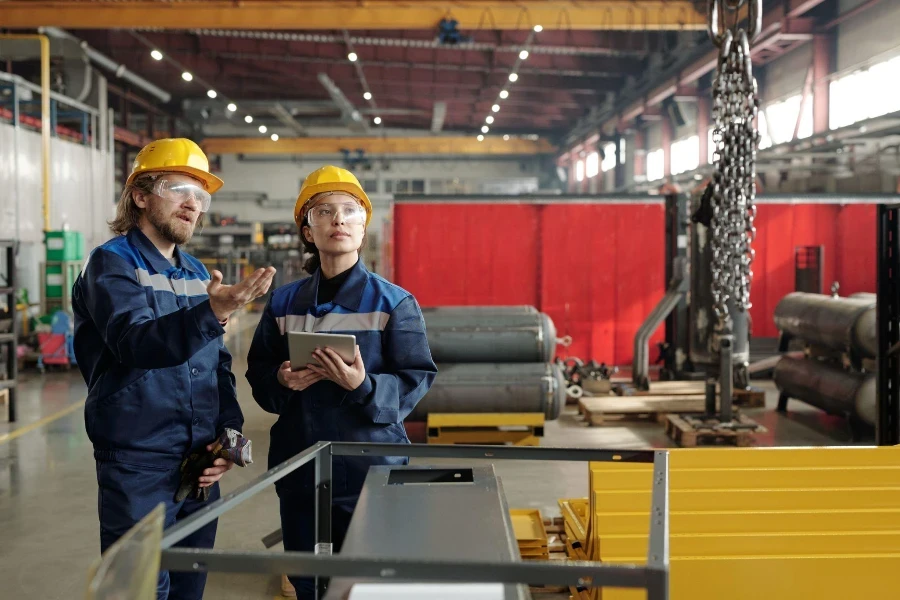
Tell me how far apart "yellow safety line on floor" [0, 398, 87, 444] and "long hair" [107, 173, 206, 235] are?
5.63 metres

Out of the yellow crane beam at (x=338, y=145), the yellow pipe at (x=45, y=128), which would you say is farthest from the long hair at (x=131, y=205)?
the yellow crane beam at (x=338, y=145)

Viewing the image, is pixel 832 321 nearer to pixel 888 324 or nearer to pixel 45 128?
pixel 888 324

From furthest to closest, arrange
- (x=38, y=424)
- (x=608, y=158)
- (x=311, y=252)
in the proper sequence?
(x=608, y=158) < (x=38, y=424) < (x=311, y=252)

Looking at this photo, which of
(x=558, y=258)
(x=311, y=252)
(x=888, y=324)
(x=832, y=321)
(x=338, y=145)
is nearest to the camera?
(x=311, y=252)

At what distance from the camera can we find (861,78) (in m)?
11.1

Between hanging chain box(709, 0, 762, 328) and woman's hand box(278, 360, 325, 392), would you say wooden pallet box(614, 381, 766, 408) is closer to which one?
hanging chain box(709, 0, 762, 328)

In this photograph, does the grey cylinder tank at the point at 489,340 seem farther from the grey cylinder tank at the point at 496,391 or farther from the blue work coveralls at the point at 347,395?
the blue work coveralls at the point at 347,395

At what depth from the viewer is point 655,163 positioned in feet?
67.6

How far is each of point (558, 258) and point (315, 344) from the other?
905 cm

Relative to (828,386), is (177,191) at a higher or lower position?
higher

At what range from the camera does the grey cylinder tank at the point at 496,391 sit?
6.45 m

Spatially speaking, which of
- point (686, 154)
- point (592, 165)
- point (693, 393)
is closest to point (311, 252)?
point (693, 393)

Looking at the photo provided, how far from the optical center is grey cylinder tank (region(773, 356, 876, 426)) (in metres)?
6.66

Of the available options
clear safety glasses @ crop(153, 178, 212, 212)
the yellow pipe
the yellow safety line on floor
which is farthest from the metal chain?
the yellow pipe
